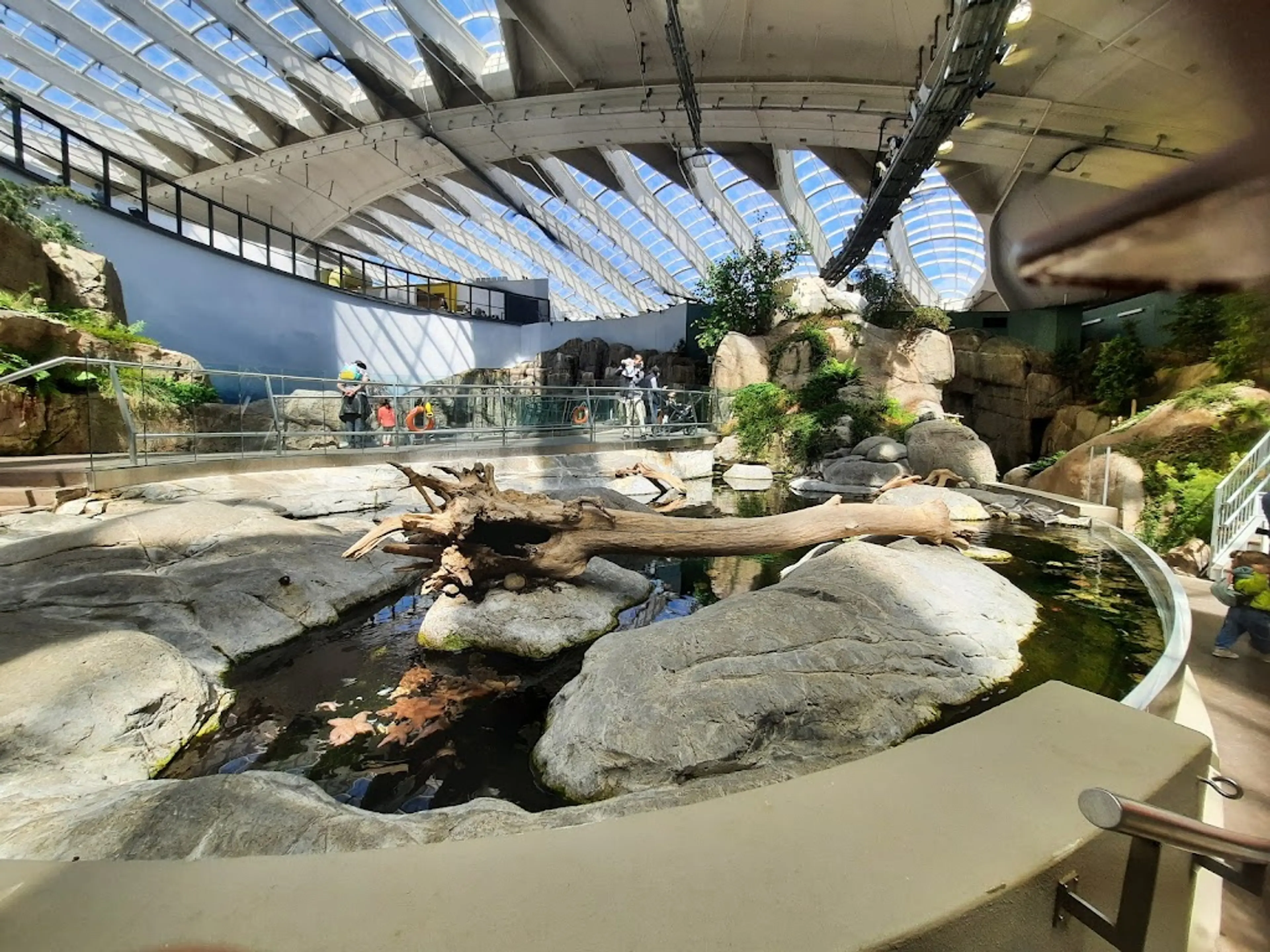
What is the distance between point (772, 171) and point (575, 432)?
1643cm

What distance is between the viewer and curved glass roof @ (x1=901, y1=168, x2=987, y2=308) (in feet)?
66.4

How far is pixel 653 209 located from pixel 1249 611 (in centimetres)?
2477

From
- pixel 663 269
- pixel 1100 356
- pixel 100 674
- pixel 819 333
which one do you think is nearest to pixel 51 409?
pixel 100 674

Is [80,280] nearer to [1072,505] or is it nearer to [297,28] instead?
[297,28]

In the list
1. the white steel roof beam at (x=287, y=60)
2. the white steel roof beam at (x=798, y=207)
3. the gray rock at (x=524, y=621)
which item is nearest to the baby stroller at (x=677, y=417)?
the gray rock at (x=524, y=621)

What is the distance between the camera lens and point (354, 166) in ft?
79.2

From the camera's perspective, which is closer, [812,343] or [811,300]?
[812,343]

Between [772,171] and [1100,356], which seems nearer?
[1100,356]

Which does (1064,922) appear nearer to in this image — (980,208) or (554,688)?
(554,688)

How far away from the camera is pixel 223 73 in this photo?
17781mm

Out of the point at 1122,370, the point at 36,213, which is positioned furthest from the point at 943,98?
the point at 36,213


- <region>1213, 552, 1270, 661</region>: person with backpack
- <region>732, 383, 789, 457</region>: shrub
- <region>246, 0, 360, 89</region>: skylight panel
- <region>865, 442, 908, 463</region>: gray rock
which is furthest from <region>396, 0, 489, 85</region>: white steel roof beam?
<region>1213, 552, 1270, 661</region>: person with backpack

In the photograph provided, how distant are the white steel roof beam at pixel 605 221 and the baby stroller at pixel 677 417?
1382cm

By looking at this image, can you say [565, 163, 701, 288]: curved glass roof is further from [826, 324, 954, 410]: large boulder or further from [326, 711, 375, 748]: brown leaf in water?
[326, 711, 375, 748]: brown leaf in water
